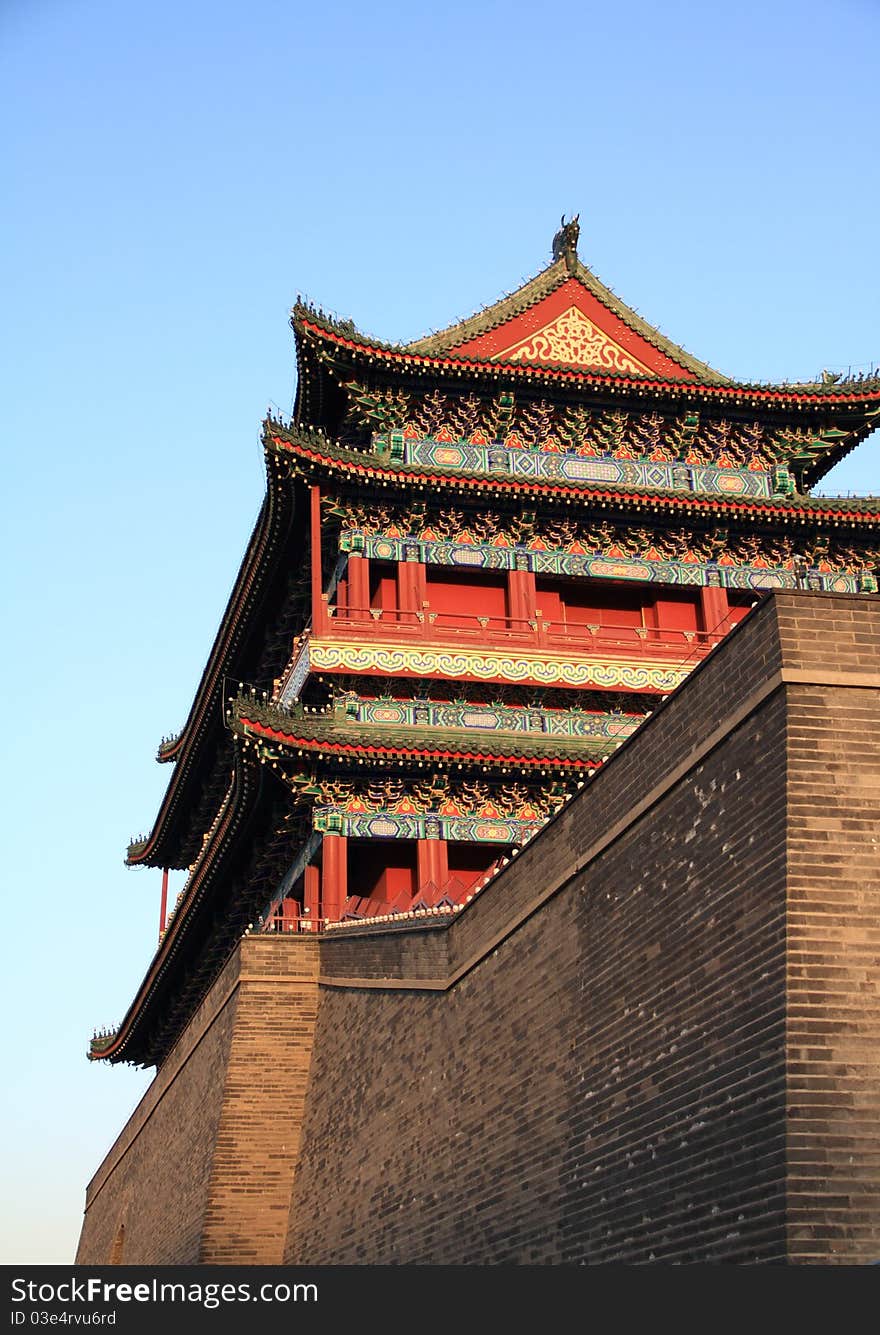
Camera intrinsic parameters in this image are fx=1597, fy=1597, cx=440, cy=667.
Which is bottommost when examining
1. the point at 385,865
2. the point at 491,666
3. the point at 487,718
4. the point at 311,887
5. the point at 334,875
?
the point at 334,875

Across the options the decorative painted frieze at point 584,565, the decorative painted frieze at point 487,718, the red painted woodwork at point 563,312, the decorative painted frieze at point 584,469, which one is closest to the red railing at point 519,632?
the decorative painted frieze at point 584,565

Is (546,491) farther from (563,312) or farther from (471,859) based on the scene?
(471,859)

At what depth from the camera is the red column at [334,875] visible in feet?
64.2

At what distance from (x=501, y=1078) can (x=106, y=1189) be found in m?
18.2

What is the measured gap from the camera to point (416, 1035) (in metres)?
15.0

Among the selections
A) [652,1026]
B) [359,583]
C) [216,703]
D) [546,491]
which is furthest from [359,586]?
[652,1026]

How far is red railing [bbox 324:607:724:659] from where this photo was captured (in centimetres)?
2153

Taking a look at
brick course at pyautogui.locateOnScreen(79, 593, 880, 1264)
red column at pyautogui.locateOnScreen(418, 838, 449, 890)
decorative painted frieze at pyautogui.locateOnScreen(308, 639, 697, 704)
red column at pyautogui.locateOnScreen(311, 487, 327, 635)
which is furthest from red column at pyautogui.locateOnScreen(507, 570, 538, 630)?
brick course at pyautogui.locateOnScreen(79, 593, 880, 1264)

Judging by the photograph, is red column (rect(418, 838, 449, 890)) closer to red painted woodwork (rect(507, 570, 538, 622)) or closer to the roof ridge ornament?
red painted woodwork (rect(507, 570, 538, 622))

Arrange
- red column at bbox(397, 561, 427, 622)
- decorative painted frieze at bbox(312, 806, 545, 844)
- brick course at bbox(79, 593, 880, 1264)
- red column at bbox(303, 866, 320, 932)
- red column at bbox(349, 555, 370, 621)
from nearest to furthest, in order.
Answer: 1. brick course at bbox(79, 593, 880, 1264)
2. decorative painted frieze at bbox(312, 806, 545, 844)
3. red column at bbox(303, 866, 320, 932)
4. red column at bbox(349, 555, 370, 621)
5. red column at bbox(397, 561, 427, 622)

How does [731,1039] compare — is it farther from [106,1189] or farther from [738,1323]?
[106,1189]

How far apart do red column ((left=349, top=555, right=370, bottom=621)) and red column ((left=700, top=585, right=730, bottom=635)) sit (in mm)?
4993

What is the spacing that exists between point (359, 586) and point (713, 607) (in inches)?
208

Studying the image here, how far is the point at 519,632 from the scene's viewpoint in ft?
72.8
